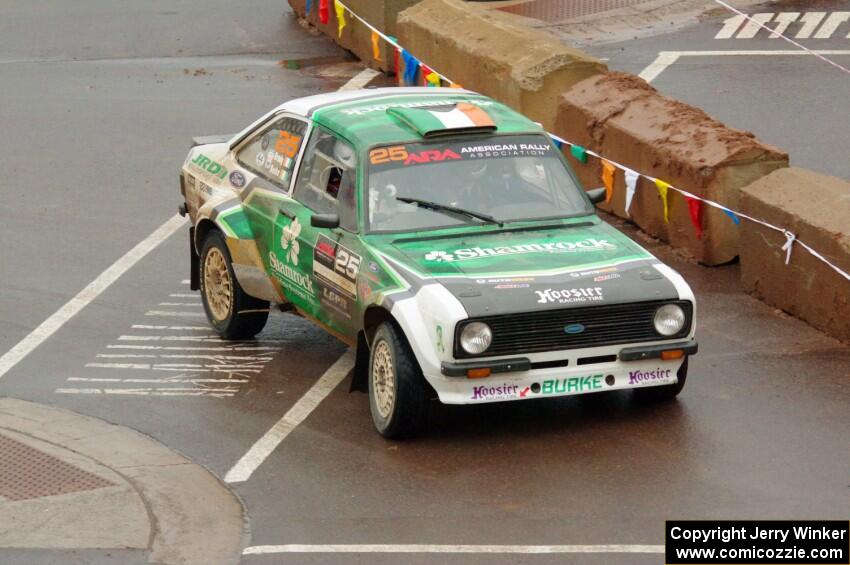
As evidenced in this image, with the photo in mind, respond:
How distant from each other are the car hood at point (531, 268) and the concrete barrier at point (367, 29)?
1032 cm

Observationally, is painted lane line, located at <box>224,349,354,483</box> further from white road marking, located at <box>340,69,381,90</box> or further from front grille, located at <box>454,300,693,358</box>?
white road marking, located at <box>340,69,381,90</box>

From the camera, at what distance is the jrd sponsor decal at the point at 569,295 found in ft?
32.4

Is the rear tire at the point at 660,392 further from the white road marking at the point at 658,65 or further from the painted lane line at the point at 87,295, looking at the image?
the white road marking at the point at 658,65

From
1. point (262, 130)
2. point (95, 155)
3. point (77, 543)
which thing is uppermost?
point (262, 130)

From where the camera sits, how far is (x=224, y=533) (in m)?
9.03

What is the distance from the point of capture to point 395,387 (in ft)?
32.9

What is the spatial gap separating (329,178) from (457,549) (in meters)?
3.56

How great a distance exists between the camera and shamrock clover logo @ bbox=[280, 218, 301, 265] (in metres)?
11.5

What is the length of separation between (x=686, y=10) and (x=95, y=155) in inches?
374

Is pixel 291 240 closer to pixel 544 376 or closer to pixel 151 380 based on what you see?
pixel 151 380

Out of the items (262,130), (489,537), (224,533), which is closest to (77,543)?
(224,533)

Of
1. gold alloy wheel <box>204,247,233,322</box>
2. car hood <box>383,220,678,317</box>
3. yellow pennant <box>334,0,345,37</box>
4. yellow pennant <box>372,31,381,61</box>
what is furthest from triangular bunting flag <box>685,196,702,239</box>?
yellow pennant <box>334,0,345,37</box>

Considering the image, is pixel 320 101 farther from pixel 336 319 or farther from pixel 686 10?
pixel 686 10

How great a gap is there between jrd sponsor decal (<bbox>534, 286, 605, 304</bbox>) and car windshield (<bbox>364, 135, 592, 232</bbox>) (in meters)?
1.14
